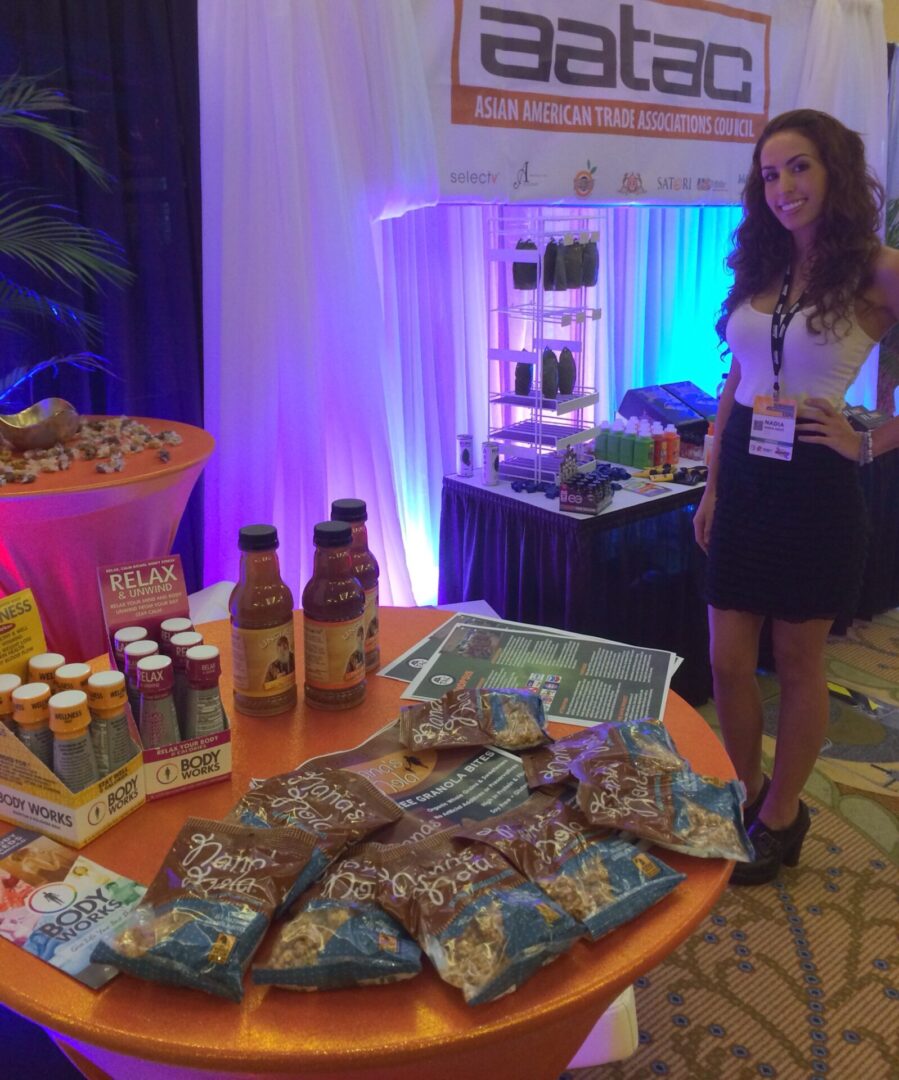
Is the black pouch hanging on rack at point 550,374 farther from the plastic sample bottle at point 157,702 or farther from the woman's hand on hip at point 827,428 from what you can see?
the plastic sample bottle at point 157,702

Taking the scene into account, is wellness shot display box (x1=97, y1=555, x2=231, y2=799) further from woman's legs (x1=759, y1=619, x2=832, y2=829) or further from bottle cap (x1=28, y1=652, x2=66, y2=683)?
woman's legs (x1=759, y1=619, x2=832, y2=829)

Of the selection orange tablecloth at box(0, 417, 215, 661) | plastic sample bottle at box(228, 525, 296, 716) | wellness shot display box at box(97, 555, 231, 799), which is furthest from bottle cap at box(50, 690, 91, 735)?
orange tablecloth at box(0, 417, 215, 661)

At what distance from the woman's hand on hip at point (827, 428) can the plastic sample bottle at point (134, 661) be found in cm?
130

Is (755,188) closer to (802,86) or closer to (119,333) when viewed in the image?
(119,333)

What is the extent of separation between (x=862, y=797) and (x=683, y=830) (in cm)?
181

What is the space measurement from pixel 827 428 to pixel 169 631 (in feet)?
4.21

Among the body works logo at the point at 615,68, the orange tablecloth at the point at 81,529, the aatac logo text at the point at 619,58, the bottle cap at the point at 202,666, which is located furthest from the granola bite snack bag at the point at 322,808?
the aatac logo text at the point at 619,58

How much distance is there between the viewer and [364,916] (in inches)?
30.5

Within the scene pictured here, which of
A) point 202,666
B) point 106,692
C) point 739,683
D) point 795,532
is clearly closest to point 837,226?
point 795,532

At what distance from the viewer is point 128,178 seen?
2215mm

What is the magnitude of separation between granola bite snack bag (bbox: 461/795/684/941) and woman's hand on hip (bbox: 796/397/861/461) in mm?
1106

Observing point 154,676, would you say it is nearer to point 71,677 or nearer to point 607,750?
point 71,677

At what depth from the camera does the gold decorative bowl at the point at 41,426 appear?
1811 mm

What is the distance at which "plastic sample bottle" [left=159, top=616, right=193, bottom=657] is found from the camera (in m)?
1.04
